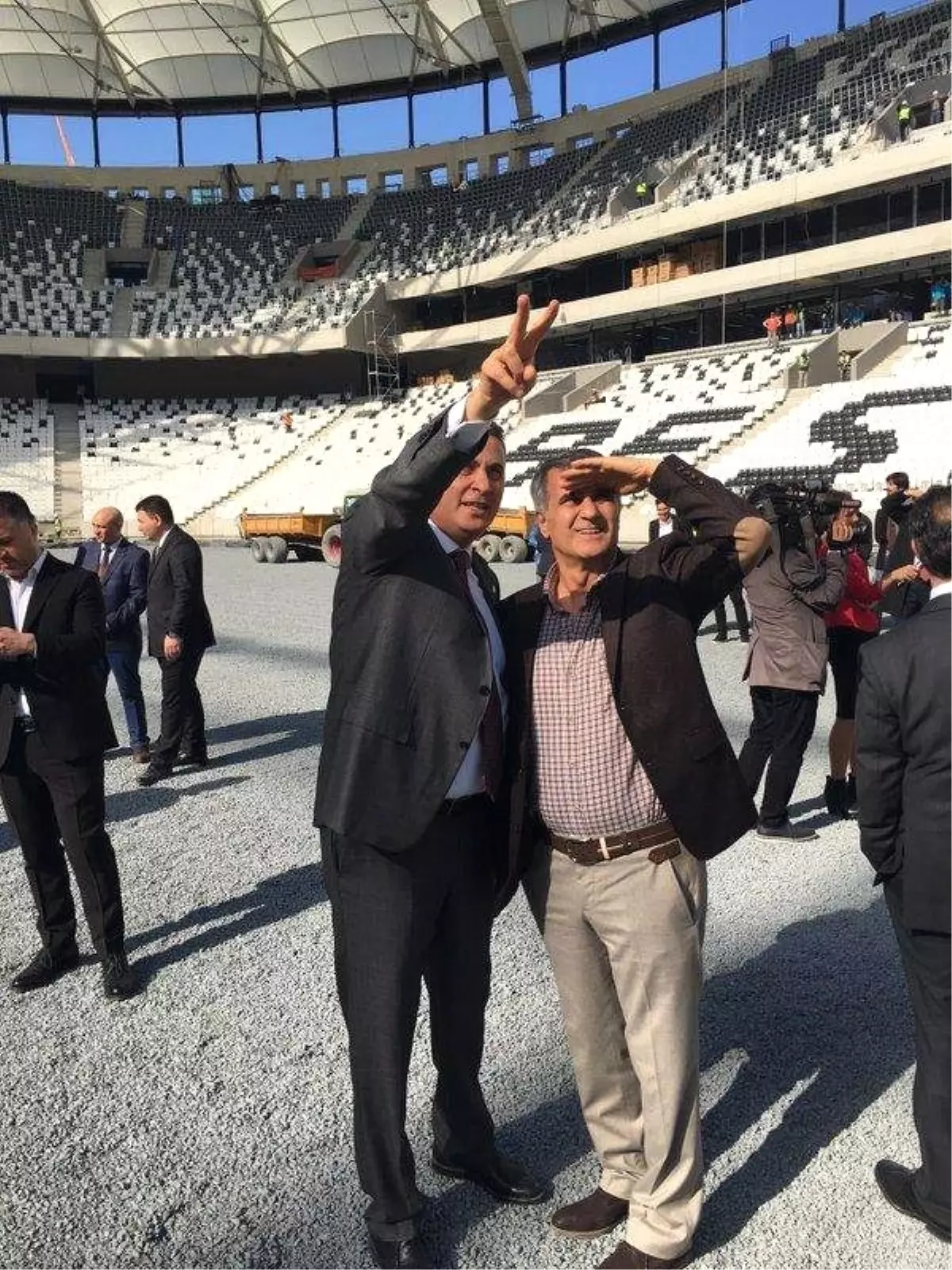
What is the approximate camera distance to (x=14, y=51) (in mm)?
42281

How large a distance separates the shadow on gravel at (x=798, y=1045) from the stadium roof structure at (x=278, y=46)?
37560 millimetres

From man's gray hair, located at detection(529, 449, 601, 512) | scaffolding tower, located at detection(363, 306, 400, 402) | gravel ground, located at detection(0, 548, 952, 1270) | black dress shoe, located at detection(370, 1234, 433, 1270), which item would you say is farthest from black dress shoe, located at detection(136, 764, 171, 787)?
scaffolding tower, located at detection(363, 306, 400, 402)

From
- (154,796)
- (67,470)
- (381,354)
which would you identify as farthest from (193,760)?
(67,470)

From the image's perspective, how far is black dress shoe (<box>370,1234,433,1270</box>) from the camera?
2119 millimetres

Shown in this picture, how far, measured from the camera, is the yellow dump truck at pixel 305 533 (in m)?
20.1

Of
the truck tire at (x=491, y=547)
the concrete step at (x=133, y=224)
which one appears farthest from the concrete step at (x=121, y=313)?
the truck tire at (x=491, y=547)

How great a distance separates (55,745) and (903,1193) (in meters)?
3.07

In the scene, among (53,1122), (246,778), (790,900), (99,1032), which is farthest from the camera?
(246,778)

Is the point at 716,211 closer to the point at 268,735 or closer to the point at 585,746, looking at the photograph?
the point at 268,735

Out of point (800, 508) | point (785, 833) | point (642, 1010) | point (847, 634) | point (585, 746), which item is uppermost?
point (800, 508)

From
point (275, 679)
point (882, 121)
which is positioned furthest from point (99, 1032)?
point (882, 121)

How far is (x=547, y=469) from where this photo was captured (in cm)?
219

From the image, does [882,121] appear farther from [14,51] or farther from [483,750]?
[14,51]

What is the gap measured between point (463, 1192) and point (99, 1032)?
5.05ft
